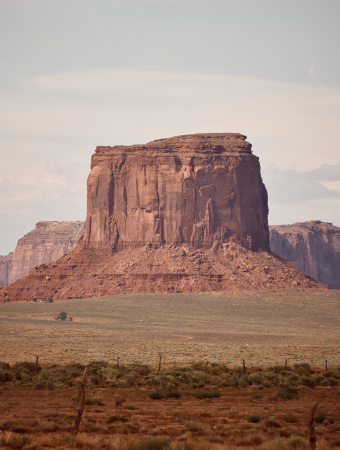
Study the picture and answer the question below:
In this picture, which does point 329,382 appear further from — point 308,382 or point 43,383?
point 43,383

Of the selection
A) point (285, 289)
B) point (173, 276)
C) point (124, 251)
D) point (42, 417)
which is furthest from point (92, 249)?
point (42, 417)

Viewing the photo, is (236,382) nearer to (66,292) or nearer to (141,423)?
(141,423)

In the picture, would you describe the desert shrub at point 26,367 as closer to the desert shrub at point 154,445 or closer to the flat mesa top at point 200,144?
the desert shrub at point 154,445

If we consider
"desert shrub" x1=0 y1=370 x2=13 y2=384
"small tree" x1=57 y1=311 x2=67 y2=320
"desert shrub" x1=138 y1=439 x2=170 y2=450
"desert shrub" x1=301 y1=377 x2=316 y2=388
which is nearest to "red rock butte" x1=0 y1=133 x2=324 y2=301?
"small tree" x1=57 y1=311 x2=67 y2=320

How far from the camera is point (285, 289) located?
8419cm

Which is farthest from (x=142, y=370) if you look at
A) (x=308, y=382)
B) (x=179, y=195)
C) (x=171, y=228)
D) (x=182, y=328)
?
(x=179, y=195)

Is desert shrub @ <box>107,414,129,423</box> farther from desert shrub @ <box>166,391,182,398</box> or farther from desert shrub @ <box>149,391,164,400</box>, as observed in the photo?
desert shrub @ <box>166,391,182,398</box>

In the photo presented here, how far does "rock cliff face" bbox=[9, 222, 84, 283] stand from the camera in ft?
568

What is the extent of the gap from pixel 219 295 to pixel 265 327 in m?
15.0

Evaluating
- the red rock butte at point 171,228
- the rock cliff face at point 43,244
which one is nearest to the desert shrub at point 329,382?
the red rock butte at point 171,228

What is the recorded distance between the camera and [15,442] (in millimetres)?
14422

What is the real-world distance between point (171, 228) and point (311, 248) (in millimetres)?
84409

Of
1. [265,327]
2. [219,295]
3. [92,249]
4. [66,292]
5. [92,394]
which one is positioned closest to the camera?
[92,394]

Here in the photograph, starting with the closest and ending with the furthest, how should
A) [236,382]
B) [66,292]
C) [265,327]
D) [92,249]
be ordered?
[236,382] → [265,327] → [66,292] → [92,249]
